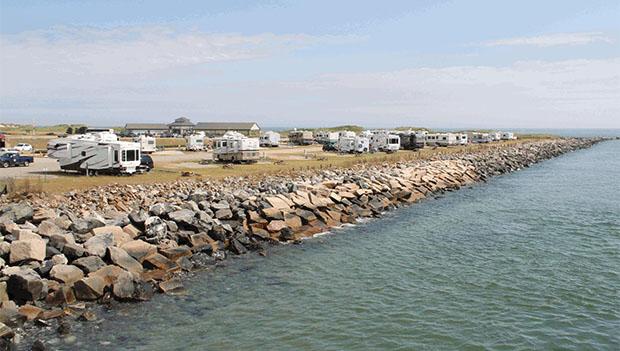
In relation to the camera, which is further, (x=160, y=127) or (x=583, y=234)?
(x=160, y=127)

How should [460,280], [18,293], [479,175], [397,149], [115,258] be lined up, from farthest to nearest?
[397,149], [479,175], [460,280], [115,258], [18,293]

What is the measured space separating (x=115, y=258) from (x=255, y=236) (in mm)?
7963

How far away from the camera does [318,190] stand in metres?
32.3

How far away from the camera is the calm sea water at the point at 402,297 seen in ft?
47.1

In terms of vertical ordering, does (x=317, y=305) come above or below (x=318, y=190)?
below

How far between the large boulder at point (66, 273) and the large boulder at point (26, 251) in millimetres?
1063

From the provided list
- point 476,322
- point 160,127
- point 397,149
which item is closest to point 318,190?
point 476,322

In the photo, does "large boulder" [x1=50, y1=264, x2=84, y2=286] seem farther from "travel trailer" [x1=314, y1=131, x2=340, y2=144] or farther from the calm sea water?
"travel trailer" [x1=314, y1=131, x2=340, y2=144]

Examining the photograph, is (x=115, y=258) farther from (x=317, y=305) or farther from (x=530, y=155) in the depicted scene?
(x=530, y=155)

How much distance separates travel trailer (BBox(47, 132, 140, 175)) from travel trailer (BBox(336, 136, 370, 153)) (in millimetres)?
38956

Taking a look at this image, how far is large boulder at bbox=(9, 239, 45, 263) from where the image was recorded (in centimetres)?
1694

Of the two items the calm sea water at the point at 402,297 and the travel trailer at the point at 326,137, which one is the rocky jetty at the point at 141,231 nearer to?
the calm sea water at the point at 402,297

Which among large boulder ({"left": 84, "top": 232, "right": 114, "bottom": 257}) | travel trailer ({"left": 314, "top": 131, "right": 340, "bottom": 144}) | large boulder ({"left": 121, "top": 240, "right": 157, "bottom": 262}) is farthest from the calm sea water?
travel trailer ({"left": 314, "top": 131, "right": 340, "bottom": 144})

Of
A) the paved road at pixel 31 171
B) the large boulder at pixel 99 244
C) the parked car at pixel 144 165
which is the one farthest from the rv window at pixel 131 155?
the large boulder at pixel 99 244
